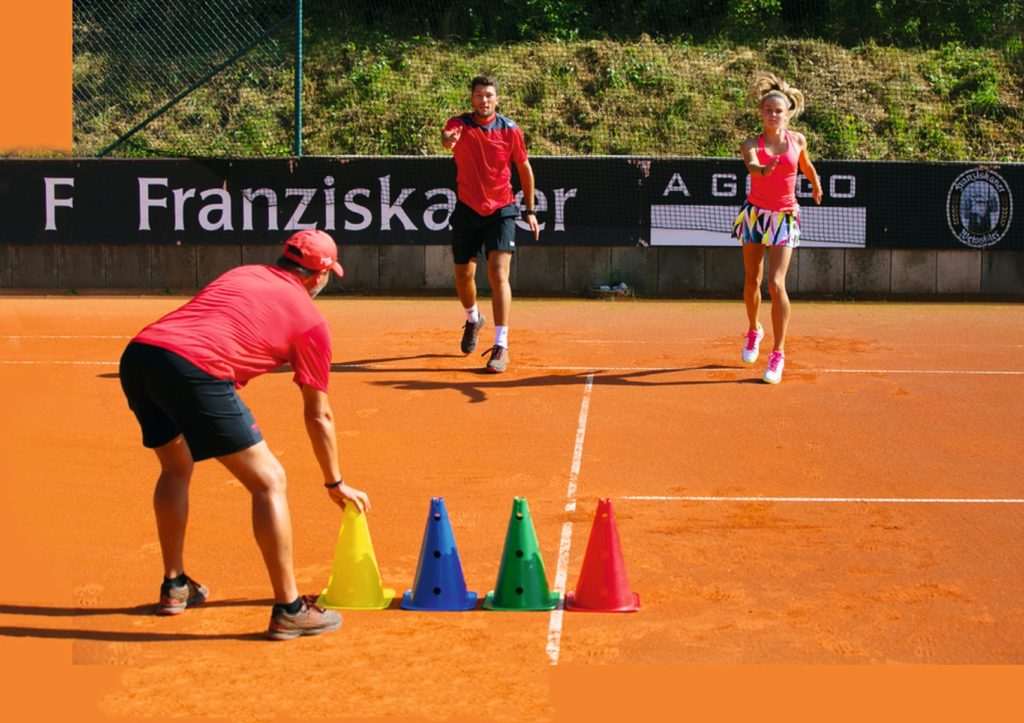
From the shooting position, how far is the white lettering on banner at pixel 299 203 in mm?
18719

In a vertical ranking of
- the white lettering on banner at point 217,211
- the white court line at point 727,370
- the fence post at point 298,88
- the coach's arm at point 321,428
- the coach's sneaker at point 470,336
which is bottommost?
the white court line at point 727,370

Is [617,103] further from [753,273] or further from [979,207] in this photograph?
[753,273]

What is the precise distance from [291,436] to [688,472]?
2772 millimetres

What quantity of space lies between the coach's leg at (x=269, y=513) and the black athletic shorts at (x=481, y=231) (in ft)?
21.6

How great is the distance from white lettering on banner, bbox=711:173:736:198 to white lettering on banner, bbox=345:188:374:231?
4.58 meters

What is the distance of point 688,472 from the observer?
27.9ft

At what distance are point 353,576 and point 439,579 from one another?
372 mm

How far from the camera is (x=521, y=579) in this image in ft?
19.4

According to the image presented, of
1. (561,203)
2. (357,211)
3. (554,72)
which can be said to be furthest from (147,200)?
(554,72)

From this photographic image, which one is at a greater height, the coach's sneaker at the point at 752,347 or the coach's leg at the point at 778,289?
the coach's leg at the point at 778,289

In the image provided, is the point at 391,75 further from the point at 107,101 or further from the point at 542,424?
the point at 542,424

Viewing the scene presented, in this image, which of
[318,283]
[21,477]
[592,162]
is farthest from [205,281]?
[318,283]

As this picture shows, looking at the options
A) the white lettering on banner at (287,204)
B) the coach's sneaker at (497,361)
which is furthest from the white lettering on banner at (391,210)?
the coach's sneaker at (497,361)

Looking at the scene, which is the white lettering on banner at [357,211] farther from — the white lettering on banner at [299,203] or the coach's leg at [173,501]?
the coach's leg at [173,501]
